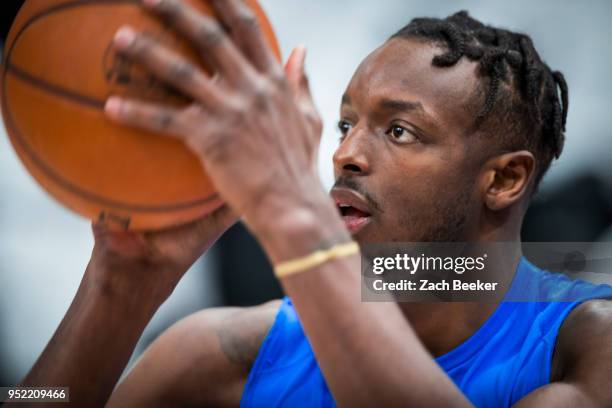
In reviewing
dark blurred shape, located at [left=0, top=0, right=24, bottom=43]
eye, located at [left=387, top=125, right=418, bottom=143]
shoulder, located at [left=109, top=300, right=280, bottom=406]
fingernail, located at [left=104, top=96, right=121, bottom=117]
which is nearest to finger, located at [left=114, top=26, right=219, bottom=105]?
fingernail, located at [left=104, top=96, right=121, bottom=117]

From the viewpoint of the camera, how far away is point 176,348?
317 cm

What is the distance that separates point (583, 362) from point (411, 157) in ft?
3.07

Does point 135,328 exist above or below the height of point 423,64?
below

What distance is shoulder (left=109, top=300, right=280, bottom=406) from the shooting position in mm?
3062

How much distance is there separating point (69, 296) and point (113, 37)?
142 inches

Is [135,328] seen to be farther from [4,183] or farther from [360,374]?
[4,183]

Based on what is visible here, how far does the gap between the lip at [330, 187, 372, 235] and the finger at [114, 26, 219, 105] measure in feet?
4.18

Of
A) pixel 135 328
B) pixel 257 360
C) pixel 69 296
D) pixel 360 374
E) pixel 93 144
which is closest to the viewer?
pixel 360 374

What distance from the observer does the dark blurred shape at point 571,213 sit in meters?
5.43

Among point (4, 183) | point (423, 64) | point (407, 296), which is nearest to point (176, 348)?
point (407, 296)

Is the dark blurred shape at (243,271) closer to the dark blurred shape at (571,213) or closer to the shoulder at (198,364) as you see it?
the dark blurred shape at (571,213)

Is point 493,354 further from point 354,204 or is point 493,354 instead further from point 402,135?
point 402,135

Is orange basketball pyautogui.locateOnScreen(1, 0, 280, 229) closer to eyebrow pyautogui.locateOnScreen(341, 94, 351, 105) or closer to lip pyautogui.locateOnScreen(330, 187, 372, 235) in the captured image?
lip pyautogui.locateOnScreen(330, 187, 372, 235)

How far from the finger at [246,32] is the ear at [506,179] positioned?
155 cm
